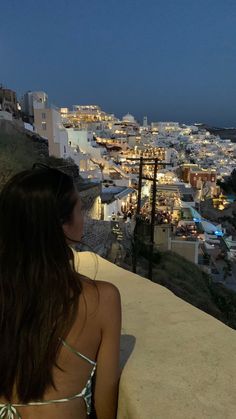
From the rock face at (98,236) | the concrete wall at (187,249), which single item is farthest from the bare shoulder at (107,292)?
the concrete wall at (187,249)

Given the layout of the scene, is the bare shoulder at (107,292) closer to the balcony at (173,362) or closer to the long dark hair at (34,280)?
the long dark hair at (34,280)

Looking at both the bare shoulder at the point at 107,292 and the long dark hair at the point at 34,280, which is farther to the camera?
the bare shoulder at the point at 107,292

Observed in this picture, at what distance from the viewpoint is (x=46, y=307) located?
A: 1122 mm

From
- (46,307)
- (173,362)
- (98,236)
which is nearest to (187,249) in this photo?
(98,236)

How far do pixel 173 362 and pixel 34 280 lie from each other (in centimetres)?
86

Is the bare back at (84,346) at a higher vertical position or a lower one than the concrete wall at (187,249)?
higher

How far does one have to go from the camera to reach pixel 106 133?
50.4 metres

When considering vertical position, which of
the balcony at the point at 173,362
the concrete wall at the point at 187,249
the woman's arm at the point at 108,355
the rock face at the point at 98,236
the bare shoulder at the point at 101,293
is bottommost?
the concrete wall at the point at 187,249

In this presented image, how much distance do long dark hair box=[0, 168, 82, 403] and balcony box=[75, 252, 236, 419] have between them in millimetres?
429

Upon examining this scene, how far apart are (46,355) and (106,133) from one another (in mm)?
50439

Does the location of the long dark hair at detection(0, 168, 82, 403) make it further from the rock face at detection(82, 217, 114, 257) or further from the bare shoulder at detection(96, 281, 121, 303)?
the rock face at detection(82, 217, 114, 257)

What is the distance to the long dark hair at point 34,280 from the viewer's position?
1.08 metres

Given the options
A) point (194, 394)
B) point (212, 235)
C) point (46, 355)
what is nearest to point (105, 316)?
point (46, 355)

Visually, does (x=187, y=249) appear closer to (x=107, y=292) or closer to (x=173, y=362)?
(x=173, y=362)
